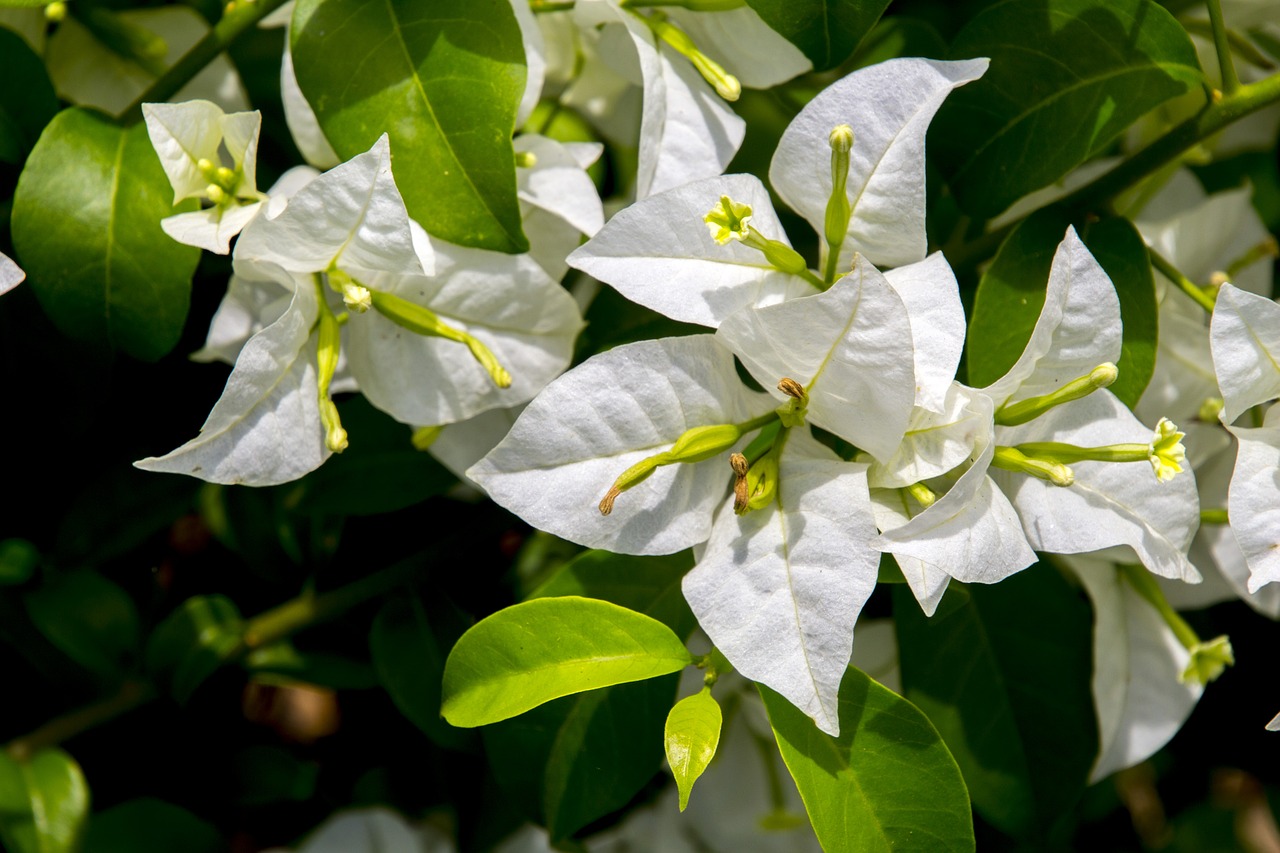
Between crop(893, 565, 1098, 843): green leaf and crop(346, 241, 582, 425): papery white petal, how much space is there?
0.96 feet

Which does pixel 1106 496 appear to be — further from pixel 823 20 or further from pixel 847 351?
pixel 823 20

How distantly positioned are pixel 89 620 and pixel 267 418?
29 centimetres

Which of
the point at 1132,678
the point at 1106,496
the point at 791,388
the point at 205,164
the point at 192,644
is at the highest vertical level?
the point at 205,164

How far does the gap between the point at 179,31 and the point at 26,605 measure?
417mm

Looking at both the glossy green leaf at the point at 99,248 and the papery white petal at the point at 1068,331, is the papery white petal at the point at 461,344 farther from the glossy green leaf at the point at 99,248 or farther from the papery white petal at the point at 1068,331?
the papery white petal at the point at 1068,331

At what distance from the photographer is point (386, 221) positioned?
54 cm

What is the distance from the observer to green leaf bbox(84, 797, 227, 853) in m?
0.73

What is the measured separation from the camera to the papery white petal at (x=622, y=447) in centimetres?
54

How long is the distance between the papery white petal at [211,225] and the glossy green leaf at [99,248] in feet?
0.09

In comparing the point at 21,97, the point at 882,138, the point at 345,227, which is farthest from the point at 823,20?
the point at 21,97

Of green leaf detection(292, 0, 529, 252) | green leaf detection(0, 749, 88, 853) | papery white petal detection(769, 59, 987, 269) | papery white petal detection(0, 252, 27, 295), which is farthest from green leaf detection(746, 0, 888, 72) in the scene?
green leaf detection(0, 749, 88, 853)

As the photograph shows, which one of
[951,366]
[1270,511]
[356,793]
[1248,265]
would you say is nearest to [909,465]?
[951,366]

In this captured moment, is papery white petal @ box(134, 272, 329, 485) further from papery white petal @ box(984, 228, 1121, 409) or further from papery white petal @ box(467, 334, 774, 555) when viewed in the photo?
papery white petal @ box(984, 228, 1121, 409)

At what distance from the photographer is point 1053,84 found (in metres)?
0.65
